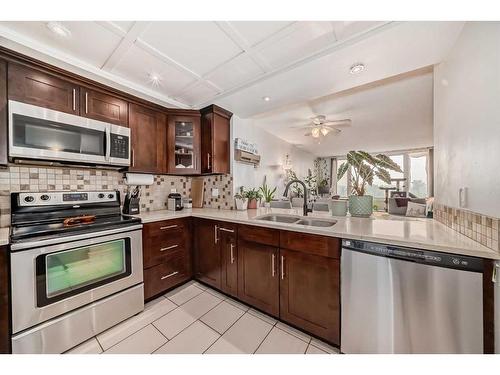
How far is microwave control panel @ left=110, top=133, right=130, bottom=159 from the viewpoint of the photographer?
5.97ft

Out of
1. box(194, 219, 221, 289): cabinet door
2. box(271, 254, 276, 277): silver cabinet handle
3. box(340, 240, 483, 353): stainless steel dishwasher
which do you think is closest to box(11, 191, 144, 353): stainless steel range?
box(194, 219, 221, 289): cabinet door

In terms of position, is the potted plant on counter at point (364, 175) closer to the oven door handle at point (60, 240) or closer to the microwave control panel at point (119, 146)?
the oven door handle at point (60, 240)

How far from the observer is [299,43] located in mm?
1403

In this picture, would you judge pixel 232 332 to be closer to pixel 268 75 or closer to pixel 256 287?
pixel 256 287

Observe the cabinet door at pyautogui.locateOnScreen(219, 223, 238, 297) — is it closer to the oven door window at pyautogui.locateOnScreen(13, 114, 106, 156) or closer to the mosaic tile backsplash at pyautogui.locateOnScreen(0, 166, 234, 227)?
the mosaic tile backsplash at pyautogui.locateOnScreen(0, 166, 234, 227)

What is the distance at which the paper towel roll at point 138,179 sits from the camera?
2.14 metres

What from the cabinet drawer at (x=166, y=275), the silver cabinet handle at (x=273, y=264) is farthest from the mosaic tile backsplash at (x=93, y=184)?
the silver cabinet handle at (x=273, y=264)

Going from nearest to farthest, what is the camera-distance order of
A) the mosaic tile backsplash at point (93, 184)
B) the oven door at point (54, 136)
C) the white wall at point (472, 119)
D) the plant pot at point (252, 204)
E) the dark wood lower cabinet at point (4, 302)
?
the white wall at point (472, 119)
the dark wood lower cabinet at point (4, 302)
the oven door at point (54, 136)
the mosaic tile backsplash at point (93, 184)
the plant pot at point (252, 204)

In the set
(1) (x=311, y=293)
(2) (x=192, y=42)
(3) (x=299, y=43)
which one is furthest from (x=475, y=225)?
(2) (x=192, y=42)

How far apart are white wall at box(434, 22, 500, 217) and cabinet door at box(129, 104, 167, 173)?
2.67 m

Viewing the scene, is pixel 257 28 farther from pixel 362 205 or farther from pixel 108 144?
pixel 362 205

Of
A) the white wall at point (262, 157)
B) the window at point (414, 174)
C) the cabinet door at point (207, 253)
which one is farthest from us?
the window at point (414, 174)

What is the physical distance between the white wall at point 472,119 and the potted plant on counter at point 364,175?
0.39 meters
